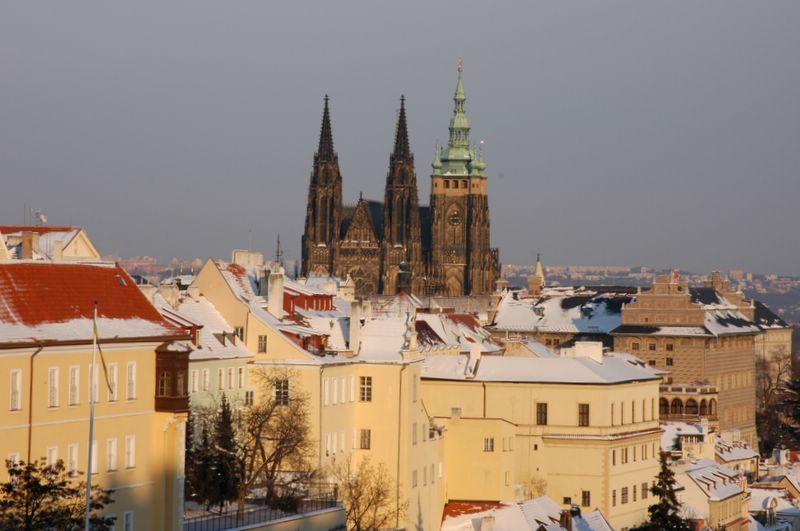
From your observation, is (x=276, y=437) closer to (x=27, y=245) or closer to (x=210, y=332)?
(x=210, y=332)

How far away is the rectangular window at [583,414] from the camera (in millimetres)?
100875

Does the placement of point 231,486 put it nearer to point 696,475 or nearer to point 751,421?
point 696,475

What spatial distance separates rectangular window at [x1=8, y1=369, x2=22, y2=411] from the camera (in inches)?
2375

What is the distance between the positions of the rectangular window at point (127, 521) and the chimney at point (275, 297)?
26.5 metres

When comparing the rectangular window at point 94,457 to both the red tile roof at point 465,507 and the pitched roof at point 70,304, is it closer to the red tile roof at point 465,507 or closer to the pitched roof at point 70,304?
the pitched roof at point 70,304

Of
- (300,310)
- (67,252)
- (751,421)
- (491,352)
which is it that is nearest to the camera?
(67,252)

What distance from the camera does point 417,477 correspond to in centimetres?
8869

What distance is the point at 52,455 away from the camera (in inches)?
2437

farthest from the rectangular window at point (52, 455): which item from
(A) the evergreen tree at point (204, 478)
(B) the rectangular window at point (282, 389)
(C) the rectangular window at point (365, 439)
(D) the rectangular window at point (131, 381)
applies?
(C) the rectangular window at point (365, 439)

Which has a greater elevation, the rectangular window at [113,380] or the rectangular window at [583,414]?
the rectangular window at [113,380]

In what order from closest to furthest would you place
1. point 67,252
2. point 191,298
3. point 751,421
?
1. point 67,252
2. point 191,298
3. point 751,421

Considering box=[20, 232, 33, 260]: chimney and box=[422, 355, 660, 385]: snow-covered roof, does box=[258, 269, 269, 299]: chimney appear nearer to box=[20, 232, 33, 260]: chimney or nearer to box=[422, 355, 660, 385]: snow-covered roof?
box=[422, 355, 660, 385]: snow-covered roof

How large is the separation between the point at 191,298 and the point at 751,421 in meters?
95.1

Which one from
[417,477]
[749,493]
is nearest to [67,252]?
[417,477]
